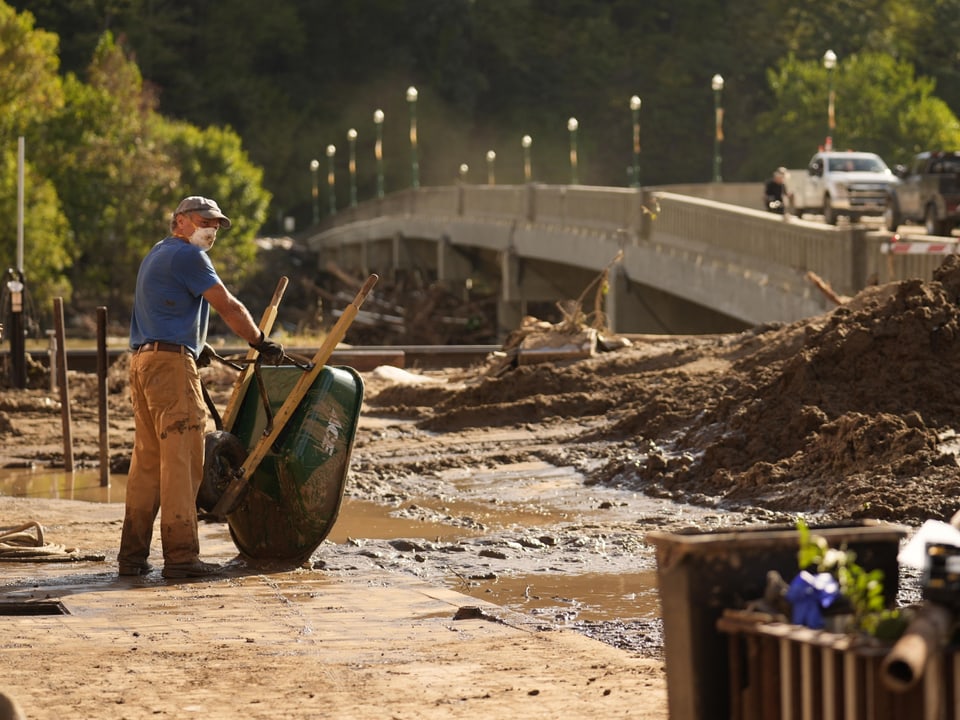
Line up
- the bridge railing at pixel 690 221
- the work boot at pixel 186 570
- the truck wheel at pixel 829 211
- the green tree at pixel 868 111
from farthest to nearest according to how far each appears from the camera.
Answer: the green tree at pixel 868 111 → the truck wheel at pixel 829 211 → the bridge railing at pixel 690 221 → the work boot at pixel 186 570

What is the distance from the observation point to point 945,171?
3428 centimetres

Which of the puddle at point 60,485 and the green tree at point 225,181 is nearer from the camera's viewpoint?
the puddle at point 60,485

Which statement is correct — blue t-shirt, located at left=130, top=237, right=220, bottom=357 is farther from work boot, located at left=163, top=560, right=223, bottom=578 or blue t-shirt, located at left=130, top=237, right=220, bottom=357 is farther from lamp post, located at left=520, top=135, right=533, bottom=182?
lamp post, located at left=520, top=135, right=533, bottom=182

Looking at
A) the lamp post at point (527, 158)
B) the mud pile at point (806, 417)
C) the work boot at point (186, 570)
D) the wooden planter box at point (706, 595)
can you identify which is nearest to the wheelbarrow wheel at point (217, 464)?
the work boot at point (186, 570)

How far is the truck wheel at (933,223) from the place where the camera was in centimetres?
3350

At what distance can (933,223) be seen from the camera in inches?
1329

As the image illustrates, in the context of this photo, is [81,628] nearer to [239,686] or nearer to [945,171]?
[239,686]

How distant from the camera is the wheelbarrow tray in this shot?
10.2 meters

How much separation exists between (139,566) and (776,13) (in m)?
108

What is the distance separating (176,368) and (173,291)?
0.39m

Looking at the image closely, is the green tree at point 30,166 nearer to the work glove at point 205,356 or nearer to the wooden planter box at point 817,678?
the work glove at point 205,356

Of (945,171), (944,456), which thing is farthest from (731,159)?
(944,456)

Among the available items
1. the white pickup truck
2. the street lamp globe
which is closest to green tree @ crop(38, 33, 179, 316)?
the white pickup truck

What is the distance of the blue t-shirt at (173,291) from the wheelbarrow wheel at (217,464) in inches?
25.5
